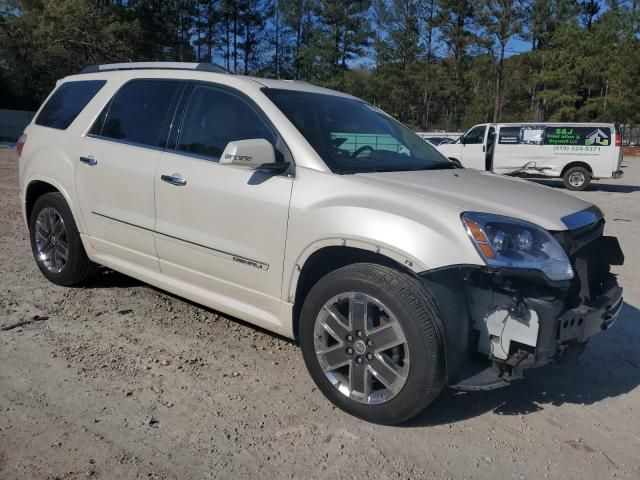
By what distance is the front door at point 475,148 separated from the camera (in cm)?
1905

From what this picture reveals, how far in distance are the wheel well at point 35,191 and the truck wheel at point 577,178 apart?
16295 millimetres

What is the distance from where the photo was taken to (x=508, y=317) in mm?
2781

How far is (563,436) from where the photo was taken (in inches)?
119

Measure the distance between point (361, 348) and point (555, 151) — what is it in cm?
1677

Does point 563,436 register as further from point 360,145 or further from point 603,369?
point 360,145

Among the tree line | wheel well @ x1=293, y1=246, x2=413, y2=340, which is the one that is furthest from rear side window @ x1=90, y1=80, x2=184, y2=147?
the tree line

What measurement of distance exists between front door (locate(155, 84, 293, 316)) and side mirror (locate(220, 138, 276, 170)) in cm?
14

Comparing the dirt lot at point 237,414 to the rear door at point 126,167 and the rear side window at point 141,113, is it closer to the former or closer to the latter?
the rear door at point 126,167

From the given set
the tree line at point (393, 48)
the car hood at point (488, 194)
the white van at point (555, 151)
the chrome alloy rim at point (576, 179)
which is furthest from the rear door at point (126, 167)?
the tree line at point (393, 48)

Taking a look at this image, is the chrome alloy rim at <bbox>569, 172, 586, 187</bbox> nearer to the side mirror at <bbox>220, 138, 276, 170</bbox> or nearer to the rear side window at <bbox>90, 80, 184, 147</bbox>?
the rear side window at <bbox>90, 80, 184, 147</bbox>

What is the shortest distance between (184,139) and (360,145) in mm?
1201

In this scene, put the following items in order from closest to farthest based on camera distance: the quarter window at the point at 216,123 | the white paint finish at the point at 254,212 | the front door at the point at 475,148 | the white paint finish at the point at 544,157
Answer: the white paint finish at the point at 254,212 → the quarter window at the point at 216,123 → the white paint finish at the point at 544,157 → the front door at the point at 475,148

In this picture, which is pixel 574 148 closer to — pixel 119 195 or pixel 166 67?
pixel 166 67

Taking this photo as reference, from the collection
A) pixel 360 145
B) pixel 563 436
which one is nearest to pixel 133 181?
pixel 360 145
